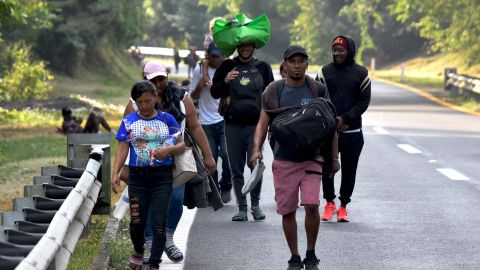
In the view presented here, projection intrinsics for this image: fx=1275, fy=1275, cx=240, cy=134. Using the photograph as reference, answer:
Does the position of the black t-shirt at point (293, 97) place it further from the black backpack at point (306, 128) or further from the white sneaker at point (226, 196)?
the white sneaker at point (226, 196)

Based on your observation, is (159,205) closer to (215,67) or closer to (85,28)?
(215,67)

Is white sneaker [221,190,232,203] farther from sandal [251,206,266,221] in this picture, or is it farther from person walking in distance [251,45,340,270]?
person walking in distance [251,45,340,270]

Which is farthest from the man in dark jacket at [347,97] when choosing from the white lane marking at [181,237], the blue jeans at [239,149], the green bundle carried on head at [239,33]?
the white lane marking at [181,237]

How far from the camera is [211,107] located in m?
12.5

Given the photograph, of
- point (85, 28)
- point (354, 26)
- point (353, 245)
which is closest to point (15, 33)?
point (85, 28)

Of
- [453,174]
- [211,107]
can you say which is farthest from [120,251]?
[453,174]

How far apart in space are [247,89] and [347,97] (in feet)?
2.89

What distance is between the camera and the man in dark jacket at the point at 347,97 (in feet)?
36.4

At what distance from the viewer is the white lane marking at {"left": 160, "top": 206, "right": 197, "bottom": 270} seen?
9203 mm

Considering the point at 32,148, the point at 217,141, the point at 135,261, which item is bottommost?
the point at 32,148

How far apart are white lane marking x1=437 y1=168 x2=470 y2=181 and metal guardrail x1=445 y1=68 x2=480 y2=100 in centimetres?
1612

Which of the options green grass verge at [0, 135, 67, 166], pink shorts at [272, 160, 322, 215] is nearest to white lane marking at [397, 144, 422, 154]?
green grass verge at [0, 135, 67, 166]

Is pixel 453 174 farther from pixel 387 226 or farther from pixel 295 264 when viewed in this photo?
pixel 295 264

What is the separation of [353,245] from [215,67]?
2778 millimetres
